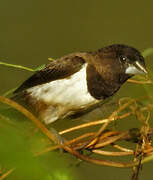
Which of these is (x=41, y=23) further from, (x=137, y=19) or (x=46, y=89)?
(x=46, y=89)

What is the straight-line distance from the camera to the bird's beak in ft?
4.41

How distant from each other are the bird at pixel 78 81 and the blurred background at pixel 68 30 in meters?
1.35

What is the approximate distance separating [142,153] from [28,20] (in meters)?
2.95

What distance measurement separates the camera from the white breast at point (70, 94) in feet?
4.90

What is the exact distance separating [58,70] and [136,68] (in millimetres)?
348

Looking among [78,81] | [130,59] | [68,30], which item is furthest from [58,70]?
[68,30]

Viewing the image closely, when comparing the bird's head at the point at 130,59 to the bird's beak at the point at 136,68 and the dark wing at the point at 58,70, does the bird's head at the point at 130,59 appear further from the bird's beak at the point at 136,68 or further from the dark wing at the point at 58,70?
the dark wing at the point at 58,70

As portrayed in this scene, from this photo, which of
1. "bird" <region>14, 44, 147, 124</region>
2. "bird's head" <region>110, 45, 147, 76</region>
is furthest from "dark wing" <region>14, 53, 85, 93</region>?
"bird's head" <region>110, 45, 147, 76</region>

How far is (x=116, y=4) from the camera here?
3551 millimetres

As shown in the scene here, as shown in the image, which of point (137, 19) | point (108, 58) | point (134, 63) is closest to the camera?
point (134, 63)

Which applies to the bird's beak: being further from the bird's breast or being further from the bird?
the bird's breast

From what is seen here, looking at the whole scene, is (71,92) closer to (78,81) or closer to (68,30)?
(78,81)

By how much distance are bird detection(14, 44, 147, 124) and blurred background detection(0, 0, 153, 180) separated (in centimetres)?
135

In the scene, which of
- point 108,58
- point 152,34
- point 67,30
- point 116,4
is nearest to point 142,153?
point 108,58
